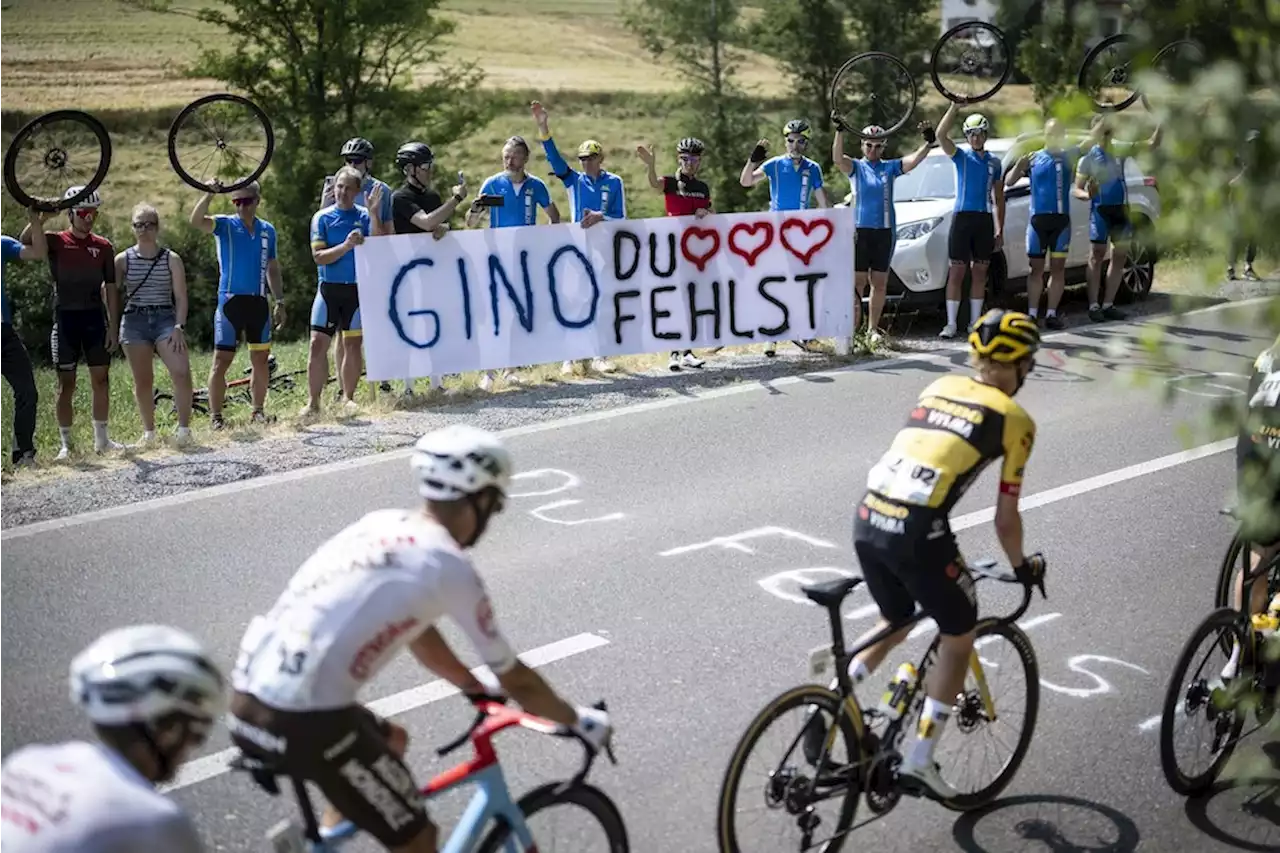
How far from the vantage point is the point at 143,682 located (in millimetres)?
2957

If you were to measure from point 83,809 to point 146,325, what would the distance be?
29.7ft

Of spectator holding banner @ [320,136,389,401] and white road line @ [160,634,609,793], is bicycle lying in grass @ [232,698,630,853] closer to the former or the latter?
white road line @ [160,634,609,793]

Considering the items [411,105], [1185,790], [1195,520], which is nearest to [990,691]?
[1185,790]

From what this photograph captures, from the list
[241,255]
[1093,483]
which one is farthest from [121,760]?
[241,255]

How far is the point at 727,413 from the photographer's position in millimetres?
11891

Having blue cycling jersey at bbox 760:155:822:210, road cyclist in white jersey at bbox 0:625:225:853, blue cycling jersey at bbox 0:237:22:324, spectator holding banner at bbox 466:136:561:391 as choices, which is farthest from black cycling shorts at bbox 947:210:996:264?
road cyclist in white jersey at bbox 0:625:225:853

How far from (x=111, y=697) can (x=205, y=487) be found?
7.19 meters

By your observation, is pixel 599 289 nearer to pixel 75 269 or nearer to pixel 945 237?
pixel 945 237

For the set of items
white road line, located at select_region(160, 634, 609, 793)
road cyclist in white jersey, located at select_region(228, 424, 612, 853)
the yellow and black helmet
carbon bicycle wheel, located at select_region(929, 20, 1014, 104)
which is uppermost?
carbon bicycle wheel, located at select_region(929, 20, 1014, 104)

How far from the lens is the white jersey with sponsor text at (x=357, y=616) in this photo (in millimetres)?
3775

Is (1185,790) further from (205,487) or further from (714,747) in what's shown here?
(205,487)

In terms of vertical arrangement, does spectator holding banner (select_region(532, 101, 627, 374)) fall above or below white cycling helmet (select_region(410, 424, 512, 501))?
above

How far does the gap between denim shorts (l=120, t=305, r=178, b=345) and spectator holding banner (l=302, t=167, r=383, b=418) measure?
118 centimetres

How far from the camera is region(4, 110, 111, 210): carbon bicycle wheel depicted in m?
11.3
